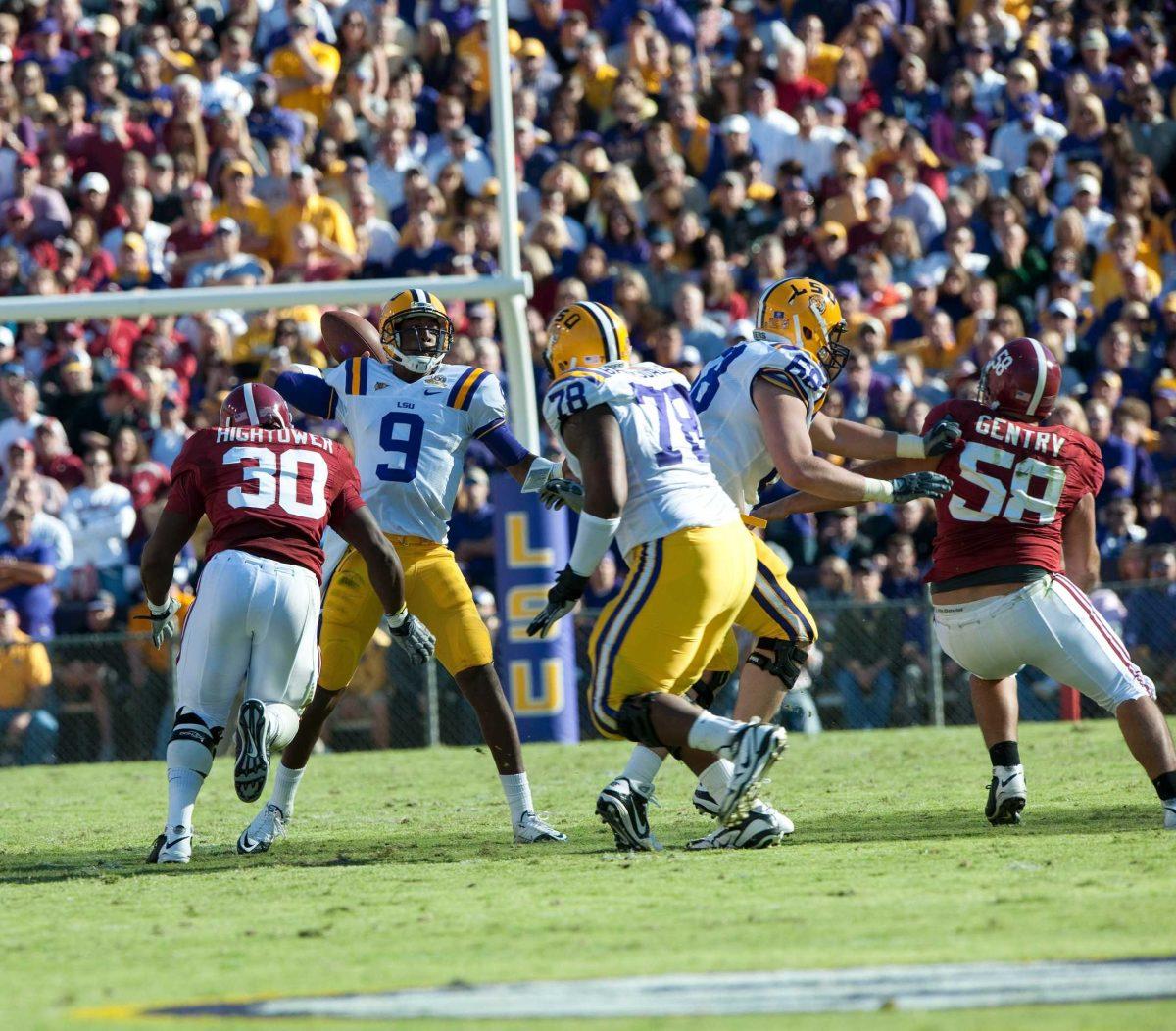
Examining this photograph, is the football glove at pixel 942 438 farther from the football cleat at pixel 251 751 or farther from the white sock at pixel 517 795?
the football cleat at pixel 251 751

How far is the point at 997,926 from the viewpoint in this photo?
16.6 feet

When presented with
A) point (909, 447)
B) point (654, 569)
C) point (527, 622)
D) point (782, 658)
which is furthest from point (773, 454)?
point (527, 622)

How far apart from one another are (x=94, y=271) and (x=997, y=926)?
38.6 feet

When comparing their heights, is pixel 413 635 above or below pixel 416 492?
below

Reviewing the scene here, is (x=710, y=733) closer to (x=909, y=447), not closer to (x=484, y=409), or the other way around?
(x=909, y=447)

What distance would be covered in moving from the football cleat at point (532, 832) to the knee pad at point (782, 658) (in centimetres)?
101

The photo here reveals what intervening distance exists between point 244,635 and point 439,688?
6.70m

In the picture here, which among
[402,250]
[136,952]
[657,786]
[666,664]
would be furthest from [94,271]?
[136,952]

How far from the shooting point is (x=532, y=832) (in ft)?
24.6

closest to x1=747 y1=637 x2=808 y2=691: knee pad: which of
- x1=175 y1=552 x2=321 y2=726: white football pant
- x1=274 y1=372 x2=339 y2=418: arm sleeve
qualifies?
x1=175 y1=552 x2=321 y2=726: white football pant

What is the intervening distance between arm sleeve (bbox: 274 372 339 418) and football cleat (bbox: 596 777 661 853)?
207cm

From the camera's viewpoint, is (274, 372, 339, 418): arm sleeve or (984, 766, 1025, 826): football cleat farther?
(274, 372, 339, 418): arm sleeve

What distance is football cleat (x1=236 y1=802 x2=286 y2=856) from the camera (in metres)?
7.54

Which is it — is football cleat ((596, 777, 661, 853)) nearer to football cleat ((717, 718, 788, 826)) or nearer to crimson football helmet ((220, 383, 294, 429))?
football cleat ((717, 718, 788, 826))
